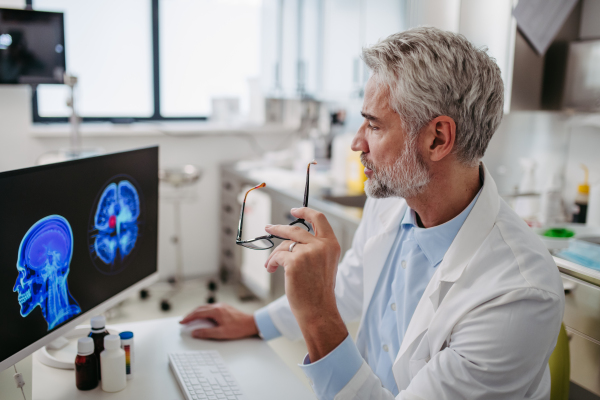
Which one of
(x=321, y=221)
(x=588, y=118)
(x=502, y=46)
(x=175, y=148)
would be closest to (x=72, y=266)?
(x=321, y=221)

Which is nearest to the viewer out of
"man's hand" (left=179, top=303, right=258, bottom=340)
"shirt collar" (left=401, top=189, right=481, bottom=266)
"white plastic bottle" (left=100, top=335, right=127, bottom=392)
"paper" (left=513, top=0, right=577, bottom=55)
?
"white plastic bottle" (left=100, top=335, right=127, bottom=392)

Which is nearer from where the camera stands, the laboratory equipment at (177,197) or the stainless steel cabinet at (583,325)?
the stainless steel cabinet at (583,325)

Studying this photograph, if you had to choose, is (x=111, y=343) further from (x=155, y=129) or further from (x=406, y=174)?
(x=155, y=129)

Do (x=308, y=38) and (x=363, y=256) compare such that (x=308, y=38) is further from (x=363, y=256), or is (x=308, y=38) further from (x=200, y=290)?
(x=363, y=256)

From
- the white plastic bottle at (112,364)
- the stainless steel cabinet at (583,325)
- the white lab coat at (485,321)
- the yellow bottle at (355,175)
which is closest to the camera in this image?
the white lab coat at (485,321)

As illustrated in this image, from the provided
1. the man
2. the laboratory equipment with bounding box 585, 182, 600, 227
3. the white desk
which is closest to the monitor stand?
the white desk

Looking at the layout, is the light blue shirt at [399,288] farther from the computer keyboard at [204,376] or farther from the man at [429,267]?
the computer keyboard at [204,376]

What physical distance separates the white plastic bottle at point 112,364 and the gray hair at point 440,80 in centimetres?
72

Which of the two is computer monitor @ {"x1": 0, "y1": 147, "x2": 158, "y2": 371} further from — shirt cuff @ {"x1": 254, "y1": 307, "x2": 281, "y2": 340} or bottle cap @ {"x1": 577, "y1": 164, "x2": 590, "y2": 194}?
bottle cap @ {"x1": 577, "y1": 164, "x2": 590, "y2": 194}

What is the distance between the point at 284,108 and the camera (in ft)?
12.9

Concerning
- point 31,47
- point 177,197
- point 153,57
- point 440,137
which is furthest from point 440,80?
point 153,57

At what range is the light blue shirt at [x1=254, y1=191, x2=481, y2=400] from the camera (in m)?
1.16

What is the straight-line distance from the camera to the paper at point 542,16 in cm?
183

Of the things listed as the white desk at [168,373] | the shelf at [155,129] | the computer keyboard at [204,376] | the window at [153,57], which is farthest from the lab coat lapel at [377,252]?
the window at [153,57]
